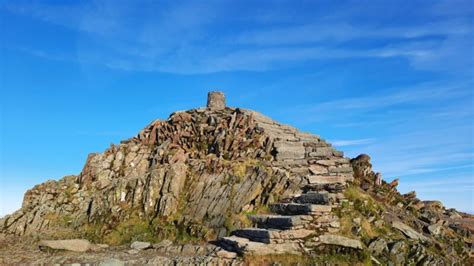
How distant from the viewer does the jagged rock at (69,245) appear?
19703 mm

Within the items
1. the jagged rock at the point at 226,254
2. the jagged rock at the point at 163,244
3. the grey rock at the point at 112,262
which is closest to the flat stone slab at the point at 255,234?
the jagged rock at the point at 226,254

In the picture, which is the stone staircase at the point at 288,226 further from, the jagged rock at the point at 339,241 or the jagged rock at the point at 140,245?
the jagged rock at the point at 140,245

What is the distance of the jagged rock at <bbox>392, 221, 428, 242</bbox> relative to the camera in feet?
66.4

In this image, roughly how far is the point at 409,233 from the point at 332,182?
4.80 meters

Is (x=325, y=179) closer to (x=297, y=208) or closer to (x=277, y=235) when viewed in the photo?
(x=297, y=208)

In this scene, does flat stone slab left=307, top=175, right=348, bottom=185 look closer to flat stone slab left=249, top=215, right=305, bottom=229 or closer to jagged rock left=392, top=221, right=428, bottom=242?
jagged rock left=392, top=221, right=428, bottom=242

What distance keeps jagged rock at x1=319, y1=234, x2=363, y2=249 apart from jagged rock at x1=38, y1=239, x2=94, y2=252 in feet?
37.9

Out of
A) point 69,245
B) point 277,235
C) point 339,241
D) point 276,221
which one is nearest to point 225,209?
point 276,221

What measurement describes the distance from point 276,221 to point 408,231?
23.6 feet

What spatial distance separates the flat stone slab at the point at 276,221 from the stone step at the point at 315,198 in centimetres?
196

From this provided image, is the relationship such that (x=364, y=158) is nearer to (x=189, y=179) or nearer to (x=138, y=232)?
(x=189, y=179)

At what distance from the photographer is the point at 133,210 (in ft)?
75.1

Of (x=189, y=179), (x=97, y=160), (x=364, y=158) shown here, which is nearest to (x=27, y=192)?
(x=97, y=160)

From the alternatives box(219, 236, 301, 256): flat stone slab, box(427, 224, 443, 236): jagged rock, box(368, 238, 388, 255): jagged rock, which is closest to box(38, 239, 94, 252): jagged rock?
box(219, 236, 301, 256): flat stone slab
